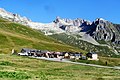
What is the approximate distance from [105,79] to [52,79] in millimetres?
10945

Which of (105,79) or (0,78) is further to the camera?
(105,79)

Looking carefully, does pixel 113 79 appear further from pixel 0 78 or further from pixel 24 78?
pixel 0 78

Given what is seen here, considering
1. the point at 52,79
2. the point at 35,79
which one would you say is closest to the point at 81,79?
the point at 52,79

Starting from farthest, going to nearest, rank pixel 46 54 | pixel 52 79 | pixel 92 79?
pixel 46 54
pixel 92 79
pixel 52 79

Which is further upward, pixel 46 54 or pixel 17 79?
pixel 46 54

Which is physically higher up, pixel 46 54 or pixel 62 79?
pixel 46 54

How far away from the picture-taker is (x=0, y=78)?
4869cm

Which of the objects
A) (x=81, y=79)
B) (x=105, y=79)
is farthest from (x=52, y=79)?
(x=105, y=79)

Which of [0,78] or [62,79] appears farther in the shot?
[62,79]

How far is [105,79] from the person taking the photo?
193ft

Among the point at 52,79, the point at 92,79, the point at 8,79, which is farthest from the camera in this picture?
the point at 92,79

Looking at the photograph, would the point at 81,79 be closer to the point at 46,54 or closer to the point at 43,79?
the point at 43,79

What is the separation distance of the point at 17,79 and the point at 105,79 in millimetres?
17346

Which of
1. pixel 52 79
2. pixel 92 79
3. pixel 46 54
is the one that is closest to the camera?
pixel 52 79
